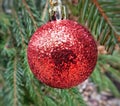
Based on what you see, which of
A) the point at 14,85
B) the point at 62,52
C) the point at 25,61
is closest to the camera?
the point at 62,52

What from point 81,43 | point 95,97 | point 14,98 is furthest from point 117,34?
point 95,97

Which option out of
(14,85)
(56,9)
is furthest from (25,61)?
(56,9)

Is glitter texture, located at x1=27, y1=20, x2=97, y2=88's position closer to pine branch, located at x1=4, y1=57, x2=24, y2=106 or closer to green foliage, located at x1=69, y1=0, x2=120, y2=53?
green foliage, located at x1=69, y1=0, x2=120, y2=53

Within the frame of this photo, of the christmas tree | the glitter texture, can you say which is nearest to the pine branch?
the christmas tree

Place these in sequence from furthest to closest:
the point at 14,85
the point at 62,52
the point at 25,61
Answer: the point at 14,85
the point at 25,61
the point at 62,52

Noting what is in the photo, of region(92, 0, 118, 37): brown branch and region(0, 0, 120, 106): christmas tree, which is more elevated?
region(92, 0, 118, 37): brown branch

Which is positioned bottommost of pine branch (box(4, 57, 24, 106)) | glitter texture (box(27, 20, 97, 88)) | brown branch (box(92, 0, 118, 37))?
pine branch (box(4, 57, 24, 106))

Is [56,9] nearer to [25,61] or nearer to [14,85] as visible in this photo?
[25,61]

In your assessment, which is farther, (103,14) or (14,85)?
(14,85)
